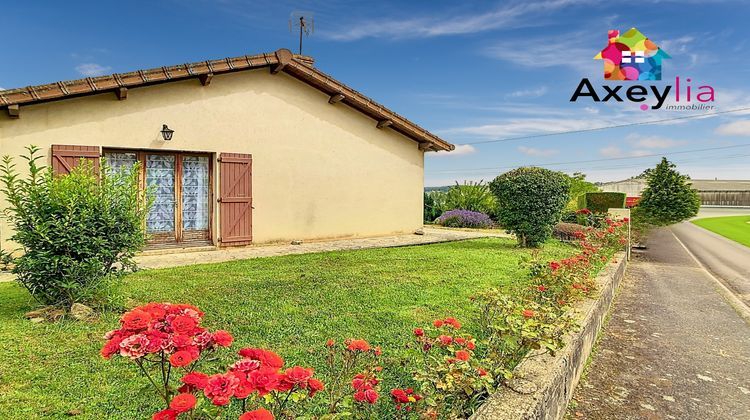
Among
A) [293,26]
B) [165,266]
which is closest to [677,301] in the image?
[165,266]

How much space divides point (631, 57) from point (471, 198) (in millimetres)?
8322

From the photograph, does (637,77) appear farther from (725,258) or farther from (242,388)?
(242,388)

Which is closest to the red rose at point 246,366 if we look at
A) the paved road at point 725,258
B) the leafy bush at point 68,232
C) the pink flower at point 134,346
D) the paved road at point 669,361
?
the pink flower at point 134,346

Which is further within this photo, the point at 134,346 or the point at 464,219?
the point at 464,219

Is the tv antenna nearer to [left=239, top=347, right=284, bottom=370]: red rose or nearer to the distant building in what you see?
[left=239, top=347, right=284, bottom=370]: red rose

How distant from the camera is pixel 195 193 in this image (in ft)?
32.8

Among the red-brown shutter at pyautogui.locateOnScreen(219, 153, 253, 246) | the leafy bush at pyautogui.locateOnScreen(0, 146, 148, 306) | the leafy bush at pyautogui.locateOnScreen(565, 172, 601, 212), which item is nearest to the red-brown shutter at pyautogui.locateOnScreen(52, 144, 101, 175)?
the red-brown shutter at pyautogui.locateOnScreen(219, 153, 253, 246)

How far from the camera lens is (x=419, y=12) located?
12617mm

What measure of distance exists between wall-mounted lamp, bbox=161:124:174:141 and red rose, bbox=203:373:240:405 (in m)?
8.96

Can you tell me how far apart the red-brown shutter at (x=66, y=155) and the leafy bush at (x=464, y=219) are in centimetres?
1292

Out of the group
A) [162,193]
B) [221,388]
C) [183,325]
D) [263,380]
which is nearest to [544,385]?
[263,380]

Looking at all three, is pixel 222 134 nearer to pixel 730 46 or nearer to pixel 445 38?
pixel 445 38

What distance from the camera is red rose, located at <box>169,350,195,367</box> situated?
1492 millimetres

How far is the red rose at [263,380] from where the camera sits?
1.40 m
